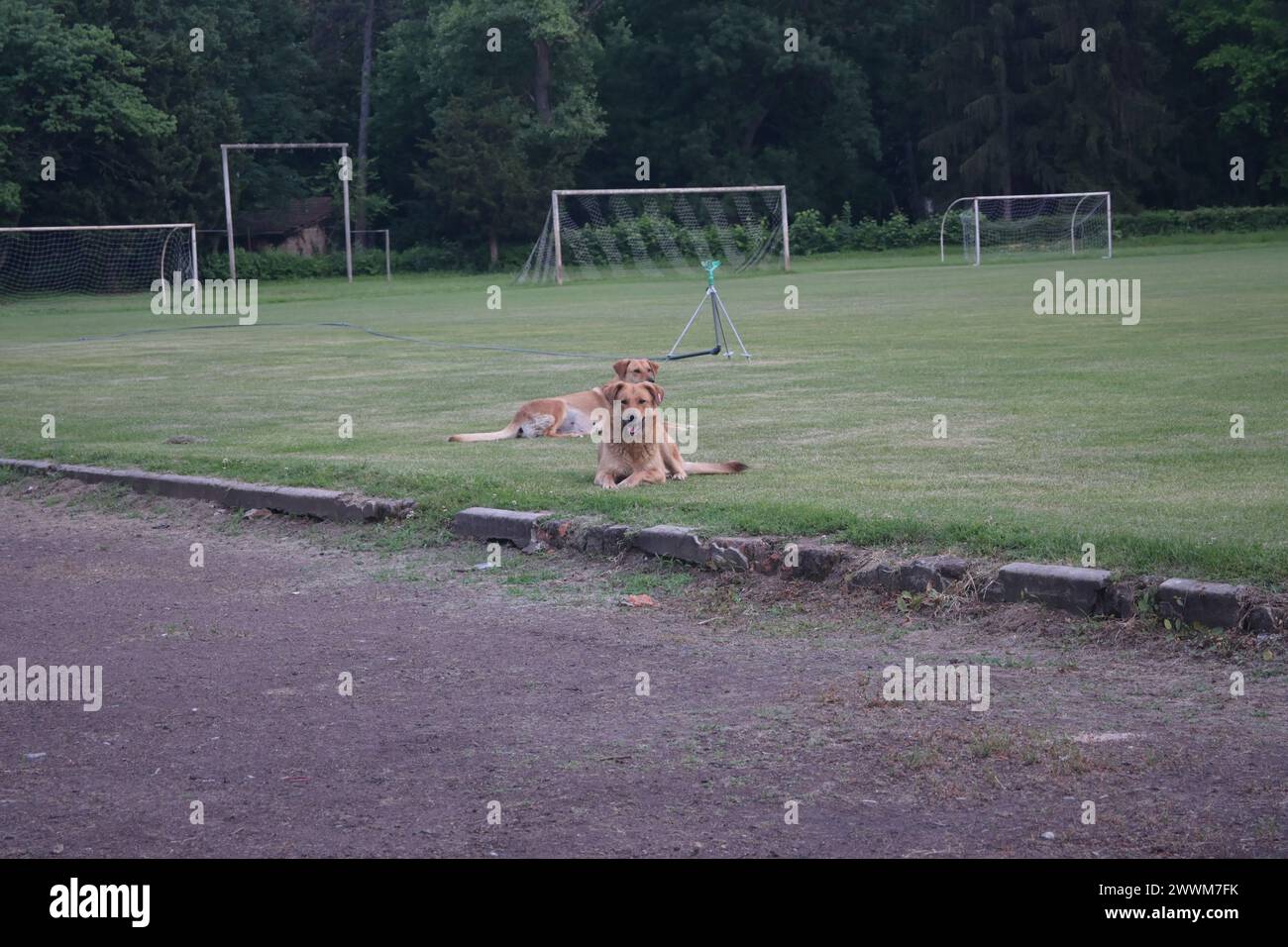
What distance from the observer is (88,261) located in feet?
178

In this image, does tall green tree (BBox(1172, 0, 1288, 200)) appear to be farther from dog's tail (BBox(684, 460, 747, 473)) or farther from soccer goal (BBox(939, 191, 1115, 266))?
dog's tail (BBox(684, 460, 747, 473))

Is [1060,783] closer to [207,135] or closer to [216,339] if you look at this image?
[216,339]

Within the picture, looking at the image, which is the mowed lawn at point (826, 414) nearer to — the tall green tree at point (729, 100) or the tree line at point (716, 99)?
the tree line at point (716, 99)

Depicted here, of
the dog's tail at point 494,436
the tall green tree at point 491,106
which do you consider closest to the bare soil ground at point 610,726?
the dog's tail at point 494,436

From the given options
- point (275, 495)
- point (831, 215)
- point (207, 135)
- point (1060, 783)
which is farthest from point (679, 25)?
point (1060, 783)

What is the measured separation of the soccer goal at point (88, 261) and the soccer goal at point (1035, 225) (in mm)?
30490

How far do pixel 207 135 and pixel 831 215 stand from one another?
32.0m

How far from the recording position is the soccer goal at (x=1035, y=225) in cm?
5844

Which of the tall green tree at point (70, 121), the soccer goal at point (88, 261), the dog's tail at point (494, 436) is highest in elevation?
the tall green tree at point (70, 121)

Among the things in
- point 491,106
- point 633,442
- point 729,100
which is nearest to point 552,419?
point 633,442

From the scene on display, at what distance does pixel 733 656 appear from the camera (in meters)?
6.31

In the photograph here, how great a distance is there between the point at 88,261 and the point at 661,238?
2267 cm

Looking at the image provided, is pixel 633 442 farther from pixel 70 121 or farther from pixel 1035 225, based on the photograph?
pixel 1035 225
